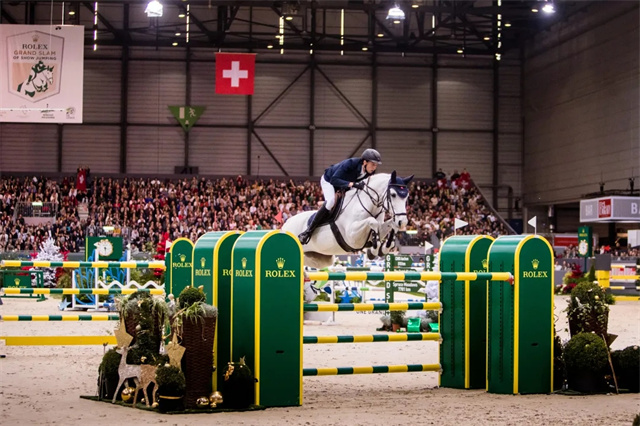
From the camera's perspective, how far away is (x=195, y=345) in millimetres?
6281

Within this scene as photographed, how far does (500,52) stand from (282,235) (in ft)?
114

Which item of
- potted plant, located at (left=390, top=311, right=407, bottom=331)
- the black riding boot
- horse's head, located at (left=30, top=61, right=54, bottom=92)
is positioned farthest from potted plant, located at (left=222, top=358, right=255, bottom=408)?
horse's head, located at (left=30, top=61, right=54, bottom=92)

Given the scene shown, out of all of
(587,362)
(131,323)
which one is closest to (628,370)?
(587,362)

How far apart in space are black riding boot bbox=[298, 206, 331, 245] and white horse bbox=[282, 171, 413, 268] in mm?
57

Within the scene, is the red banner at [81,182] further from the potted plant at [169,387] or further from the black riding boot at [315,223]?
the potted plant at [169,387]

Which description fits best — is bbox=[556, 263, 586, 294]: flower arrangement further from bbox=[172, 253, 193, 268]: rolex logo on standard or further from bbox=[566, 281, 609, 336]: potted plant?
bbox=[172, 253, 193, 268]: rolex logo on standard

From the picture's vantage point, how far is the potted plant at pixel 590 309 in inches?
302

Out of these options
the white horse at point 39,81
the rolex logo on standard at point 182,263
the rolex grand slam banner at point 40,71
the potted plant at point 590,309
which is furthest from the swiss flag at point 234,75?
the potted plant at point 590,309

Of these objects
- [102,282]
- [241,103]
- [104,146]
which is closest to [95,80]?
[104,146]

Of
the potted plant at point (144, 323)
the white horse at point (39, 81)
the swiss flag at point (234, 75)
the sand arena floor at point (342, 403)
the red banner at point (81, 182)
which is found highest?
the swiss flag at point (234, 75)

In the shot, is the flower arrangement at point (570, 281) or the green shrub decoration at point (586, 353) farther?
the flower arrangement at point (570, 281)

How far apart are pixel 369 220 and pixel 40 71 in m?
13.7

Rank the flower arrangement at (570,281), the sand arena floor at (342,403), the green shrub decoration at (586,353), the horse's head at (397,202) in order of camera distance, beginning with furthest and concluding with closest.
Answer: the flower arrangement at (570,281) → the horse's head at (397,202) → the green shrub decoration at (586,353) → the sand arena floor at (342,403)

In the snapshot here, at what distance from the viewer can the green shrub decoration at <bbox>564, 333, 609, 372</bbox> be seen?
7320 mm
